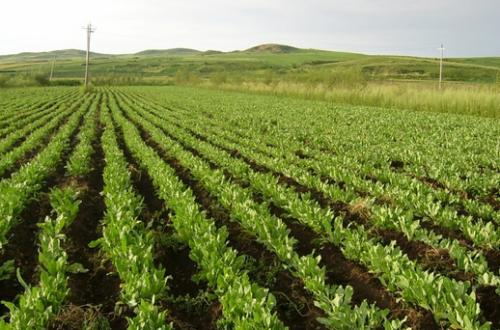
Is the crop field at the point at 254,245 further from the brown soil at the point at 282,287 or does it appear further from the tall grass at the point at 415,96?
the tall grass at the point at 415,96

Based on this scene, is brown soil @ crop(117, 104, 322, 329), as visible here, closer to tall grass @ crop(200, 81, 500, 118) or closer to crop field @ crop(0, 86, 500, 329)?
crop field @ crop(0, 86, 500, 329)

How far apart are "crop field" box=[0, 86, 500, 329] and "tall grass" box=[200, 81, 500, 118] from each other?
1173 centimetres

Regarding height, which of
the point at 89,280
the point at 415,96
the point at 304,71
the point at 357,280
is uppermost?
the point at 304,71

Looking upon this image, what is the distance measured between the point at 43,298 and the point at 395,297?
3.25 metres

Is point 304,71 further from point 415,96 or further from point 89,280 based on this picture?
point 89,280

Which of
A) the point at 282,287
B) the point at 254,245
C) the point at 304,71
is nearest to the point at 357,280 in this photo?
the point at 282,287

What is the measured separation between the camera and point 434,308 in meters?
3.66

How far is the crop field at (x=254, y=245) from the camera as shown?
377 cm

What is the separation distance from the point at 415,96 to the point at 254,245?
72.7 ft

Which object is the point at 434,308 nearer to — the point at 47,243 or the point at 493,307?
the point at 493,307

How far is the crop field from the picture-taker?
377 cm

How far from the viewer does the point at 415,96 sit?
984 inches

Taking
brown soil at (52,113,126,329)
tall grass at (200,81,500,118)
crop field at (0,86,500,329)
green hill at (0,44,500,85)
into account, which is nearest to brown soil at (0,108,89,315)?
crop field at (0,86,500,329)

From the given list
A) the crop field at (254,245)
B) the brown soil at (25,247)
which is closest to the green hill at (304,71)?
the crop field at (254,245)
